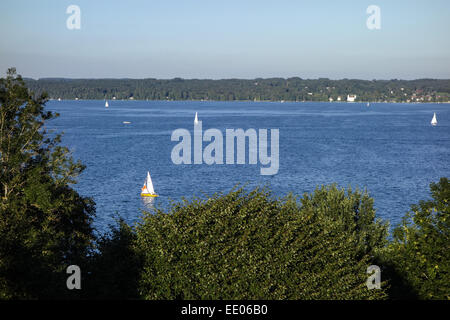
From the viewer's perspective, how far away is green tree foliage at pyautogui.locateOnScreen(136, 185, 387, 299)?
53.3ft

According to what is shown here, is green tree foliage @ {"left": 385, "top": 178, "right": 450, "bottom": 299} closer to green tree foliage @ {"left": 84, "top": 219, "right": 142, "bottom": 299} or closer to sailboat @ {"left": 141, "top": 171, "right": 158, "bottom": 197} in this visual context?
green tree foliage @ {"left": 84, "top": 219, "right": 142, "bottom": 299}

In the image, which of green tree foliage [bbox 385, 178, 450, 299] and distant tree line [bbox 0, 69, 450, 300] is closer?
distant tree line [bbox 0, 69, 450, 300]

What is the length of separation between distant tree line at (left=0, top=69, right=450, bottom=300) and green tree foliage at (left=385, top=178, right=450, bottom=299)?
4 centimetres

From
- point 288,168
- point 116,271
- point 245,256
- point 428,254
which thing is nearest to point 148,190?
point 288,168

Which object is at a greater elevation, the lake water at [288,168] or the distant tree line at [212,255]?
the distant tree line at [212,255]

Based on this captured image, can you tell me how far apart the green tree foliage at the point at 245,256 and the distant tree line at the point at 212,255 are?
34 mm

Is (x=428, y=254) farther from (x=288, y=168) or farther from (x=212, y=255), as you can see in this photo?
(x=288, y=168)

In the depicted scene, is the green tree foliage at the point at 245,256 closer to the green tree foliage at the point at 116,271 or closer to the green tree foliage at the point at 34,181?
the green tree foliage at the point at 116,271

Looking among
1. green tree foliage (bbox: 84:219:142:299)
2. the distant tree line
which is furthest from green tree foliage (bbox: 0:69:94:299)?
green tree foliage (bbox: 84:219:142:299)

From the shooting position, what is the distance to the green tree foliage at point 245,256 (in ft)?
53.3

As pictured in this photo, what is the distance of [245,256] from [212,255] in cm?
Answer: 103

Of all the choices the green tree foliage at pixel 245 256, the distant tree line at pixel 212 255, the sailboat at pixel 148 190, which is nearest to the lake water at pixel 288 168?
the sailboat at pixel 148 190

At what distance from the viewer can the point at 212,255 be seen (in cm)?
1692
